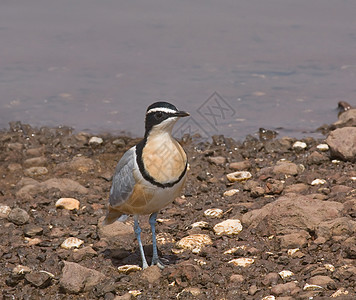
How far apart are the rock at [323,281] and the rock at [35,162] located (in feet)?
16.2

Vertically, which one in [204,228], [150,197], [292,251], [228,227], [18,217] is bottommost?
[18,217]

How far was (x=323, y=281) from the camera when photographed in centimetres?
569

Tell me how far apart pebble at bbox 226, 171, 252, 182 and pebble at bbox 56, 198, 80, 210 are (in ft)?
6.15

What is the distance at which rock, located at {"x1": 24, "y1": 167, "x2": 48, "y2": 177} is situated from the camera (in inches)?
369

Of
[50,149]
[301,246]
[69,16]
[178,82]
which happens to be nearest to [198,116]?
[178,82]

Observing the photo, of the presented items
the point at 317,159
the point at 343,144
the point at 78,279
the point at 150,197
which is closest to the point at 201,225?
the point at 150,197

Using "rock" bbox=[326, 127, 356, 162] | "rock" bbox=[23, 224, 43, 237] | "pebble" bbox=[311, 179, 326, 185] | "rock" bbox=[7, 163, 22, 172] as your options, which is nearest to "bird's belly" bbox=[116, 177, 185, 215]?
"rock" bbox=[23, 224, 43, 237]

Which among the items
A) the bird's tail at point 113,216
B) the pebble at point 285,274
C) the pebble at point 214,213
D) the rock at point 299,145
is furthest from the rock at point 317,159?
the pebble at point 285,274

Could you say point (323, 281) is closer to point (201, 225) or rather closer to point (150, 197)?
point (150, 197)

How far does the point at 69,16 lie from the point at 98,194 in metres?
8.18

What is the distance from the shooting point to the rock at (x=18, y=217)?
24.7 feet

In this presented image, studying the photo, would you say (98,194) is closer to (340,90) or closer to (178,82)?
(178,82)

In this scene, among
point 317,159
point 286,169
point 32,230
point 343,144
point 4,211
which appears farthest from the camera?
point 317,159

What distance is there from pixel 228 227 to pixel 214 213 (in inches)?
20.5
